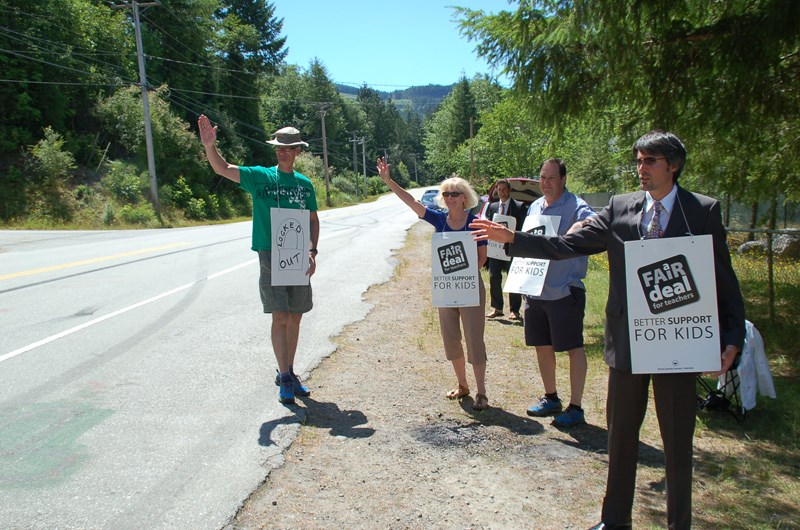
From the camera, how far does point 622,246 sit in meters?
3.34

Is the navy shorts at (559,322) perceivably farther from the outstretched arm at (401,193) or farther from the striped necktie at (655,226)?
the striped necktie at (655,226)

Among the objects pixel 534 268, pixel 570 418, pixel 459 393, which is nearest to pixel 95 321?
pixel 459 393

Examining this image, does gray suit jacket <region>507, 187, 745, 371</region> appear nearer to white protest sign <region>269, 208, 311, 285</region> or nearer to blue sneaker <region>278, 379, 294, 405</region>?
white protest sign <region>269, 208, 311, 285</region>

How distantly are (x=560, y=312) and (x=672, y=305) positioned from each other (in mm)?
1893

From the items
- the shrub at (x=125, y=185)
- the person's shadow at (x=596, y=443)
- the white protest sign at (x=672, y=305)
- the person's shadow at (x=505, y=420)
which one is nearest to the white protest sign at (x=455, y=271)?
the person's shadow at (x=505, y=420)

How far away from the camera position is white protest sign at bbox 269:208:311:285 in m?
5.42

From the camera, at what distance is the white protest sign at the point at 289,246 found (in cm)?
542

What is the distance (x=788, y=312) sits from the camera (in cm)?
816

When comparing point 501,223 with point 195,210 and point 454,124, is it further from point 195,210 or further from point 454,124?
point 454,124

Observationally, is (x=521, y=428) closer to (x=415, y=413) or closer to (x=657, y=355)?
(x=415, y=413)

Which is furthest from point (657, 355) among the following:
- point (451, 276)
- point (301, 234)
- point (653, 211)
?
point (301, 234)

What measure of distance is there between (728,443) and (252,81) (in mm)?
64517

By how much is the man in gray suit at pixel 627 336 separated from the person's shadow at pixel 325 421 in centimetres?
202

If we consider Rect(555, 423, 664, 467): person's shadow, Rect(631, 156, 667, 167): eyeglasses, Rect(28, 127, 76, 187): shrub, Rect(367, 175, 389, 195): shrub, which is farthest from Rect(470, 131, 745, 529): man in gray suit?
Rect(367, 175, 389, 195): shrub
